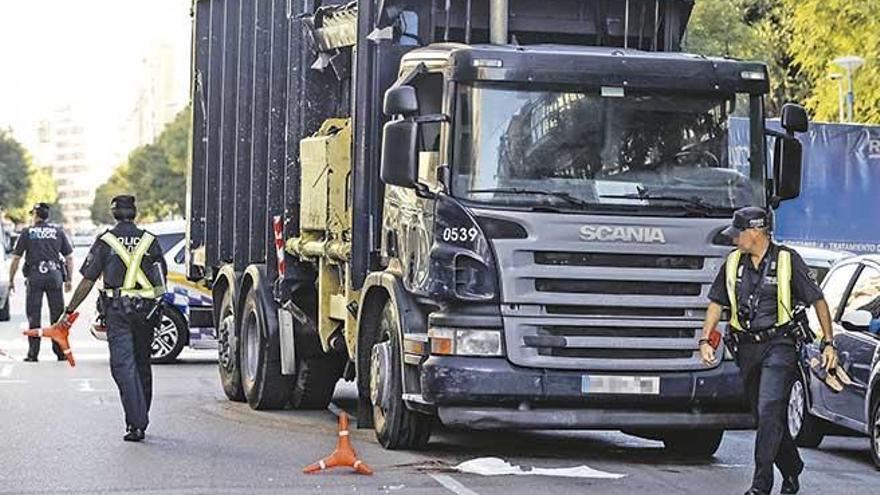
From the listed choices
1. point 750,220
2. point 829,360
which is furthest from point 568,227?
point 829,360

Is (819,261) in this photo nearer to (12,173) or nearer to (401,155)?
(401,155)

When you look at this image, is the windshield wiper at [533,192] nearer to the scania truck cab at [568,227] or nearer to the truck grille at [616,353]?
the scania truck cab at [568,227]

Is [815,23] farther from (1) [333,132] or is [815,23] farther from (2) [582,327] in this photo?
(2) [582,327]

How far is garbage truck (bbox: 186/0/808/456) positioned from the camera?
12328mm

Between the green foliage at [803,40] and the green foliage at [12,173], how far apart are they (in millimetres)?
92367

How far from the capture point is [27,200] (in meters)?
140

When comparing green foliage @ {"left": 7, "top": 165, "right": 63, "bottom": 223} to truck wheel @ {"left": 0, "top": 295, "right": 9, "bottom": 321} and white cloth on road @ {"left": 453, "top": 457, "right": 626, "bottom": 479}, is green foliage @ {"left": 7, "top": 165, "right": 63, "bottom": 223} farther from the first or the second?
white cloth on road @ {"left": 453, "top": 457, "right": 626, "bottom": 479}

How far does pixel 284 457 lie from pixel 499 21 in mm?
3293

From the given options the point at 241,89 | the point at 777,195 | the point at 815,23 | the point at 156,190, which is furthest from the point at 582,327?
the point at 156,190

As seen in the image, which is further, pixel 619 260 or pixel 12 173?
pixel 12 173

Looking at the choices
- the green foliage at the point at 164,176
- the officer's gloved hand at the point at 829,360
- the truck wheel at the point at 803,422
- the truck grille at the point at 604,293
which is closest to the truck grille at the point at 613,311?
the truck grille at the point at 604,293

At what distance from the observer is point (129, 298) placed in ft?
46.9

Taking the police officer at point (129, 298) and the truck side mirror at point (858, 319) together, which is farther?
the police officer at point (129, 298)

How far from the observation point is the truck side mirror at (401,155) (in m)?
12.3
